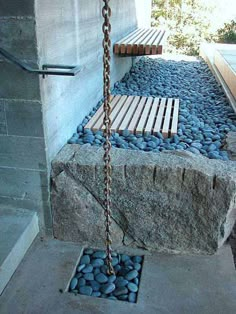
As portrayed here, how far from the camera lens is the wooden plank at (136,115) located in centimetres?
241

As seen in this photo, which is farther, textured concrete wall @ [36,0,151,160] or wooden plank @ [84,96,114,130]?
wooden plank @ [84,96,114,130]

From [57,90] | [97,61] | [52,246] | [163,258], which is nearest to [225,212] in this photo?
[163,258]

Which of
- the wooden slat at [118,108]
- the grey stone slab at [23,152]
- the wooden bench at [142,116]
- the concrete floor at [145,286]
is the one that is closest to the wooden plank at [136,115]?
the wooden bench at [142,116]

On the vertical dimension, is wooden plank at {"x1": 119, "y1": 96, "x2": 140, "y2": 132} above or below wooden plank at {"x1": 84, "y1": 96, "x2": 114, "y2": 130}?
→ below

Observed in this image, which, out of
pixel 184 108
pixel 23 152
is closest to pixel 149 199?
pixel 23 152

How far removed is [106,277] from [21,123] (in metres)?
0.89

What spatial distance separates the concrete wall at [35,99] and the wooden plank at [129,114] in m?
0.32

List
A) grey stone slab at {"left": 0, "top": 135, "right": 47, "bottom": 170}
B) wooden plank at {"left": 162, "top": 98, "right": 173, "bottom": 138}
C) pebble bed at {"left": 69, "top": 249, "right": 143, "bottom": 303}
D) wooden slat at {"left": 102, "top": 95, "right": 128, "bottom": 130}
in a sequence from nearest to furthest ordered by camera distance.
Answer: pebble bed at {"left": 69, "top": 249, "right": 143, "bottom": 303}, grey stone slab at {"left": 0, "top": 135, "right": 47, "bottom": 170}, wooden plank at {"left": 162, "top": 98, "right": 173, "bottom": 138}, wooden slat at {"left": 102, "top": 95, "right": 128, "bottom": 130}

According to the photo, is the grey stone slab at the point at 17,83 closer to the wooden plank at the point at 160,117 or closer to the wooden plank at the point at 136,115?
the wooden plank at the point at 136,115

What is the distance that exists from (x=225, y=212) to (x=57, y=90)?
1.10 m

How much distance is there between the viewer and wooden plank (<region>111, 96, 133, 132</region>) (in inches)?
95.4

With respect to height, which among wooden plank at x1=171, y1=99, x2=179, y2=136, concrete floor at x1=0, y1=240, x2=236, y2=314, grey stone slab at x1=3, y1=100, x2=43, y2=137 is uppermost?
grey stone slab at x1=3, y1=100, x2=43, y2=137

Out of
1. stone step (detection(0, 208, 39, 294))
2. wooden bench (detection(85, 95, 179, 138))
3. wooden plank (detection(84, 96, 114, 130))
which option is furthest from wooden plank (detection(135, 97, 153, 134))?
stone step (detection(0, 208, 39, 294))

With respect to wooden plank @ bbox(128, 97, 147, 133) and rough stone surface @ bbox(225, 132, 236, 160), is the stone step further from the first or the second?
rough stone surface @ bbox(225, 132, 236, 160)
